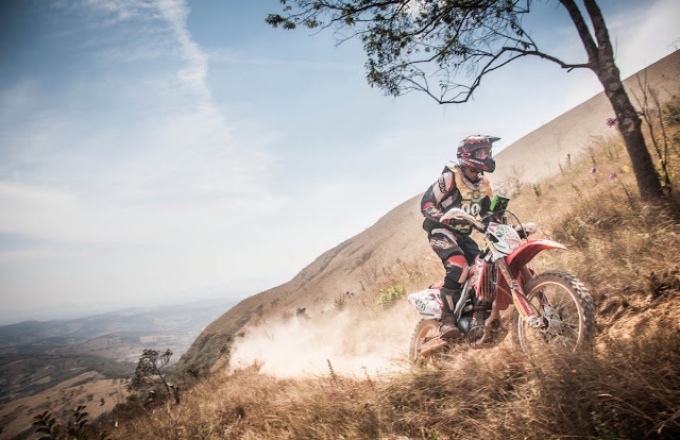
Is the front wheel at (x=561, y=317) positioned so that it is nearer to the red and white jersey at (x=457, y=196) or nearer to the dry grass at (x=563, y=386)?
the dry grass at (x=563, y=386)

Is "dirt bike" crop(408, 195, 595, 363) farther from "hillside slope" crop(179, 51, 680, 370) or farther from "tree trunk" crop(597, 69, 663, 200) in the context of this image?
"hillside slope" crop(179, 51, 680, 370)

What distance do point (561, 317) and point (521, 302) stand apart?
1.70 ft

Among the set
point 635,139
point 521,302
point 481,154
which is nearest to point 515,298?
point 521,302

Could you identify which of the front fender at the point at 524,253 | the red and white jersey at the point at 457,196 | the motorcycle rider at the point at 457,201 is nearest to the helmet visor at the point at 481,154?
the motorcycle rider at the point at 457,201

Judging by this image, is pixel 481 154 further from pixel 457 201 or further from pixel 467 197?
pixel 457 201

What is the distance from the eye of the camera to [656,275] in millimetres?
3982

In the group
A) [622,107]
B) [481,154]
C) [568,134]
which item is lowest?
[481,154]

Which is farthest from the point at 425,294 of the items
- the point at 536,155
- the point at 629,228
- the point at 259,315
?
the point at 259,315

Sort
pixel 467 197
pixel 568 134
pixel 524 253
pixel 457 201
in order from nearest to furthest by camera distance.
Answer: pixel 524 253
pixel 467 197
pixel 457 201
pixel 568 134

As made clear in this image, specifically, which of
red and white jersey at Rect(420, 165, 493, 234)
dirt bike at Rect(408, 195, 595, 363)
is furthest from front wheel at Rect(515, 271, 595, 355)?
red and white jersey at Rect(420, 165, 493, 234)

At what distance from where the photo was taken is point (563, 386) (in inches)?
108

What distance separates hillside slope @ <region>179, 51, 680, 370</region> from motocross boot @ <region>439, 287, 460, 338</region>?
4443 millimetres

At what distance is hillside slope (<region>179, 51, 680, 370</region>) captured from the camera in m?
14.4

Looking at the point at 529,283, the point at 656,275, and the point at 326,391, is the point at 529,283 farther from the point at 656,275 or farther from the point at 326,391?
the point at 326,391
